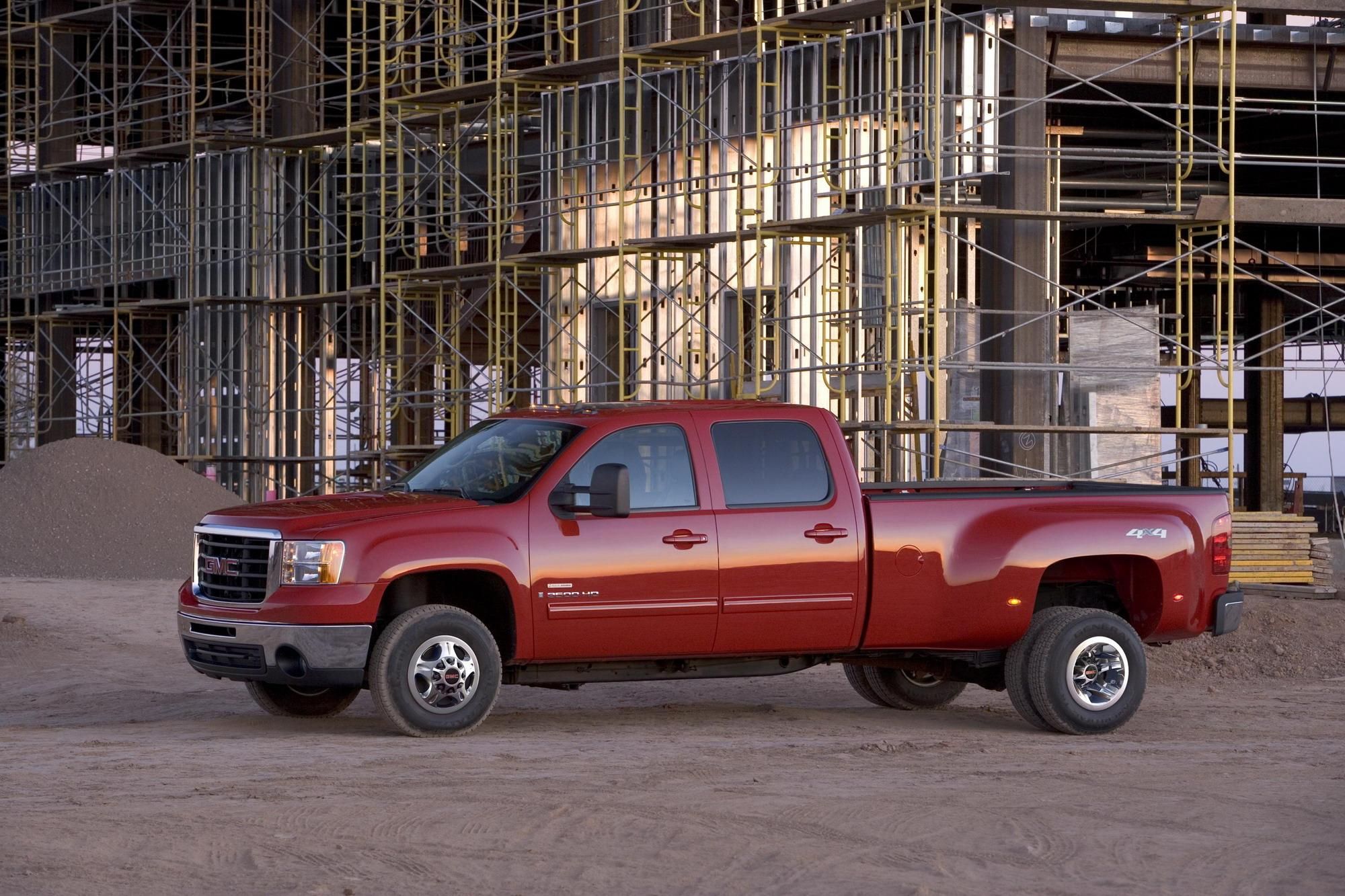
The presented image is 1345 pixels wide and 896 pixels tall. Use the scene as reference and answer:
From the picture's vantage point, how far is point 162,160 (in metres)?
33.6

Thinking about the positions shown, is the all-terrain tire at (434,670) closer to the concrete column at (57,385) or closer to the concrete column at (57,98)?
the concrete column at (57,98)

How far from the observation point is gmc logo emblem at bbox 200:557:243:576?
1110 cm

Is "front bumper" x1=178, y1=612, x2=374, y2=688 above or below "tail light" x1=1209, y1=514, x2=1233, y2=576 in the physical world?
below

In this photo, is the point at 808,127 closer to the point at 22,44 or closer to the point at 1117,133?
the point at 1117,133

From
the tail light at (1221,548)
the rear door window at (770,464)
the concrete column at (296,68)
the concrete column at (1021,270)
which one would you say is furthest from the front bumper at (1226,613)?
the concrete column at (296,68)

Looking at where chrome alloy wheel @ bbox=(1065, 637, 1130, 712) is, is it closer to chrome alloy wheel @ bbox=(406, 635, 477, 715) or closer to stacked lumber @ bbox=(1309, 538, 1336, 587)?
chrome alloy wheel @ bbox=(406, 635, 477, 715)

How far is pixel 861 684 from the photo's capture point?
13.3 m

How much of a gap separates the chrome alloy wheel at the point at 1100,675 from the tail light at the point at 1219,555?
0.80 m

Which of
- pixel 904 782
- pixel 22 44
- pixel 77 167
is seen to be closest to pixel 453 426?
pixel 77 167

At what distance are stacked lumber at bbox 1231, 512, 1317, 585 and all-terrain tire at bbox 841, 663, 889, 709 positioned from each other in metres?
7.57

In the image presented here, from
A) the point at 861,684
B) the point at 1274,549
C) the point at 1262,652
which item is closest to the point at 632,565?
the point at 861,684

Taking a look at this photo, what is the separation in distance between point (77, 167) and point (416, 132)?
899 cm

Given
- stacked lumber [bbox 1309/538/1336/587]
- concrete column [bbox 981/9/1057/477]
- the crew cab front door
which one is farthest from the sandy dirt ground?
concrete column [bbox 981/9/1057/477]

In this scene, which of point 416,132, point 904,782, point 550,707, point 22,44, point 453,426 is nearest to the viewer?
point 904,782
